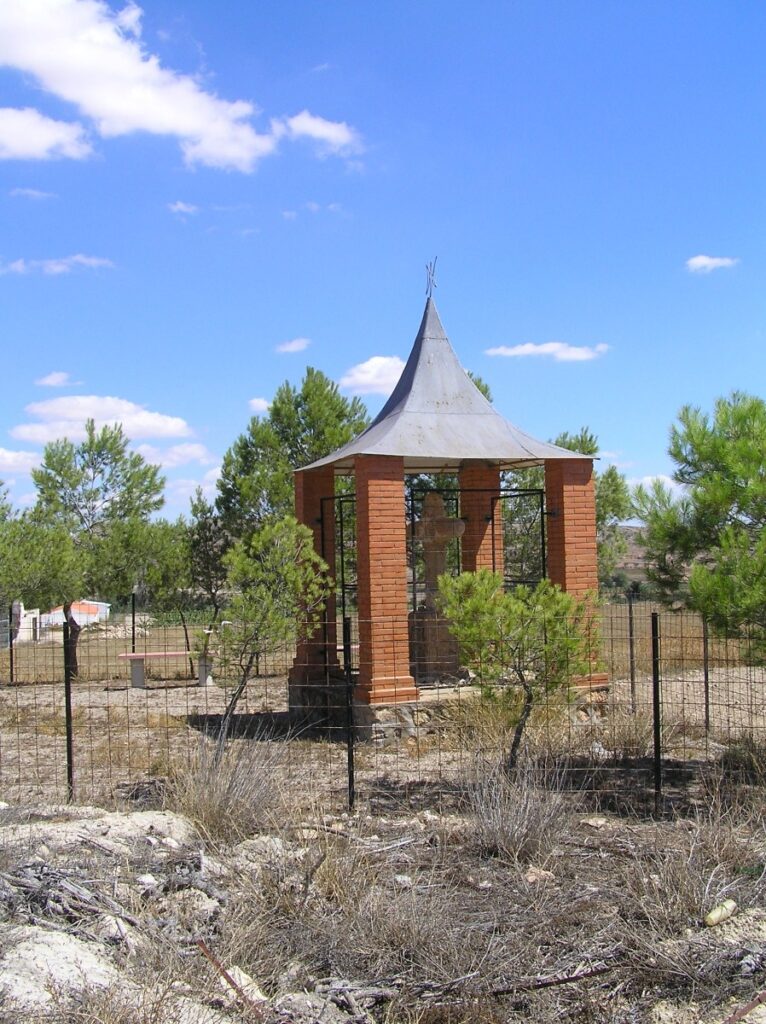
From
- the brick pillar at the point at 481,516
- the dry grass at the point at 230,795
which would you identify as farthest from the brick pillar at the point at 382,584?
the dry grass at the point at 230,795

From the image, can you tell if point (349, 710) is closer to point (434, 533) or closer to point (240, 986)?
point (240, 986)

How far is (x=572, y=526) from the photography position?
37.5 ft

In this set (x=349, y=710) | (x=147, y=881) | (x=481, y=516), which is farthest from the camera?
(x=481, y=516)

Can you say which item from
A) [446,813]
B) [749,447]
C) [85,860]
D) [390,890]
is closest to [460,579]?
[446,813]

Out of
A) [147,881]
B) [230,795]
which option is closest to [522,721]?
[230,795]

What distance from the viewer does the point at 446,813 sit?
7.14 metres

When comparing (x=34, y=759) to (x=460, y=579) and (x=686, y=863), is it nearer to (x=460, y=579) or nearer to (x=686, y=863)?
(x=460, y=579)

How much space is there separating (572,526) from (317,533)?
3436 millimetres

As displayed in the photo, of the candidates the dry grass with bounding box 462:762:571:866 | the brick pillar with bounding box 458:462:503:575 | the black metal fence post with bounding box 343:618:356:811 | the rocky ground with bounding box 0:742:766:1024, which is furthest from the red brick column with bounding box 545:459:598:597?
the dry grass with bounding box 462:762:571:866

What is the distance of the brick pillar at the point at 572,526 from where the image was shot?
37.4 ft

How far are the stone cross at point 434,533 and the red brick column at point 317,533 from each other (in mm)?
1230

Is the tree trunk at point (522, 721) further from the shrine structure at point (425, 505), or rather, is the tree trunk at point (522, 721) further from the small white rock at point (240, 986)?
the small white rock at point (240, 986)

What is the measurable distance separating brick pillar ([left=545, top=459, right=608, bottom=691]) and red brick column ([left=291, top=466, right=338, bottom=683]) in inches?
119

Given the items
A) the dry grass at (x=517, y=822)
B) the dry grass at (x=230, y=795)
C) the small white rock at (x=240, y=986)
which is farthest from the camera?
the dry grass at (x=230, y=795)
